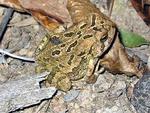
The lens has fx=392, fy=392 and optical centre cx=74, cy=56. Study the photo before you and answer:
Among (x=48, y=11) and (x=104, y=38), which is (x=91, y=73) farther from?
(x=48, y=11)

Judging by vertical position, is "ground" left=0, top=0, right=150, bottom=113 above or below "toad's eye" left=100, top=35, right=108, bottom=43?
below

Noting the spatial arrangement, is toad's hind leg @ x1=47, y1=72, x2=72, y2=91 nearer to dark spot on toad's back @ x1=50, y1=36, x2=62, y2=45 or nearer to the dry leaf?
dark spot on toad's back @ x1=50, y1=36, x2=62, y2=45

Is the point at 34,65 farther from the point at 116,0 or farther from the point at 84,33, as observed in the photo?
the point at 116,0

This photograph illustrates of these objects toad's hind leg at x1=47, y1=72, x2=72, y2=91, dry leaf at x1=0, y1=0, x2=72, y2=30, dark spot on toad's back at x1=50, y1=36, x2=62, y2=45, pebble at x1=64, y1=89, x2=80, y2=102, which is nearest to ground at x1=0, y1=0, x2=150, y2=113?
pebble at x1=64, y1=89, x2=80, y2=102

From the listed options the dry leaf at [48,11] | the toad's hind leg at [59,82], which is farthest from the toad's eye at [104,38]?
the toad's hind leg at [59,82]

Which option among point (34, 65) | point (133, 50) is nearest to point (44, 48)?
point (34, 65)

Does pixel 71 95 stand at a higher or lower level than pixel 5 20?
lower

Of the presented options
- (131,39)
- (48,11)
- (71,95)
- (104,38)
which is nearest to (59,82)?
(71,95)

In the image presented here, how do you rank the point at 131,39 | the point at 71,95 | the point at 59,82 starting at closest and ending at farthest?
the point at 59,82 < the point at 71,95 < the point at 131,39
